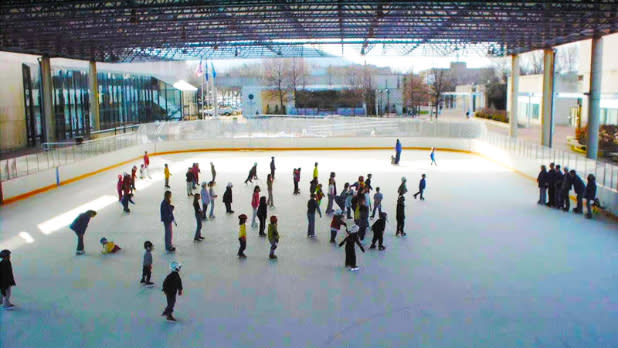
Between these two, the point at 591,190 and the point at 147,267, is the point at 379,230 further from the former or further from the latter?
the point at 591,190

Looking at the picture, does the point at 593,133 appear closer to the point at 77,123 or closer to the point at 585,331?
the point at 585,331

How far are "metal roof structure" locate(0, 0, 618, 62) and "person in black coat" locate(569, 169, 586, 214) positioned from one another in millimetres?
6444

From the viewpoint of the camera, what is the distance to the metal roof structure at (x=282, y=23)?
19734mm

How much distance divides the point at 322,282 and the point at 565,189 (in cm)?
934

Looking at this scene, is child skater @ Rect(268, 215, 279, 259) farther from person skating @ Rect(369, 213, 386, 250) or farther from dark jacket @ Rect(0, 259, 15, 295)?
dark jacket @ Rect(0, 259, 15, 295)

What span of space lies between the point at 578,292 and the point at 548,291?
0.50m

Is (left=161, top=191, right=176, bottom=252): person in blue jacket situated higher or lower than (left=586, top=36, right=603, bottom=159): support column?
lower

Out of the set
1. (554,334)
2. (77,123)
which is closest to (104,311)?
(554,334)

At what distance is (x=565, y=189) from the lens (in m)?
16.3

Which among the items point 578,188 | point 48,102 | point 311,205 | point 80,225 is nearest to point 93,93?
point 48,102

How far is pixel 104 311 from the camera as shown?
927 cm

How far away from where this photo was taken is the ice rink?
8344 mm

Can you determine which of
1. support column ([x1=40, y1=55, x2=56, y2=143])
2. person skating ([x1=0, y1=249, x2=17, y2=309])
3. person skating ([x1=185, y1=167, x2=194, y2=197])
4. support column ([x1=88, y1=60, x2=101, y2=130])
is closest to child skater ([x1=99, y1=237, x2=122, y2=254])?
person skating ([x1=0, y1=249, x2=17, y2=309])

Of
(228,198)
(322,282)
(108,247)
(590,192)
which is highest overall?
(590,192)
